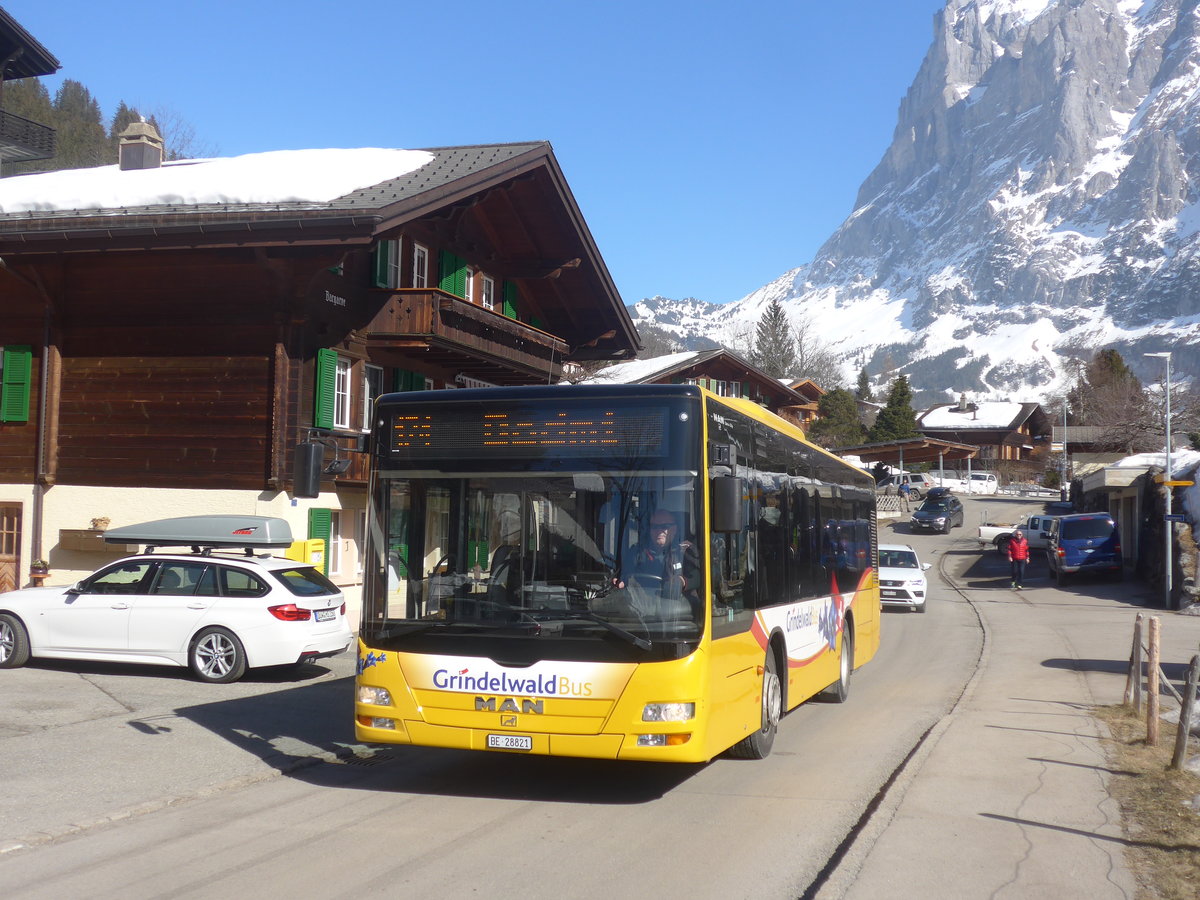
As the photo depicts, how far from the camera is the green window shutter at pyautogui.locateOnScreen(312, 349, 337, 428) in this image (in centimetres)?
2112

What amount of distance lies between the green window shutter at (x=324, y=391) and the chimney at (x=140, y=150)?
8.01 m

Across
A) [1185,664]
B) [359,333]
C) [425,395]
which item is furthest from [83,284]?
[1185,664]

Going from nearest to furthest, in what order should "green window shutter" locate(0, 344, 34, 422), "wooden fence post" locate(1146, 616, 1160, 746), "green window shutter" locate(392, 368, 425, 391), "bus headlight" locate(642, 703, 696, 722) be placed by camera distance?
"bus headlight" locate(642, 703, 696, 722) < "wooden fence post" locate(1146, 616, 1160, 746) < "green window shutter" locate(0, 344, 34, 422) < "green window shutter" locate(392, 368, 425, 391)

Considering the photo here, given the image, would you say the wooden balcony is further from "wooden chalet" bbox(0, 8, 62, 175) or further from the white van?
the white van

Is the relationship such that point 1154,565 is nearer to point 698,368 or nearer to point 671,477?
point 698,368

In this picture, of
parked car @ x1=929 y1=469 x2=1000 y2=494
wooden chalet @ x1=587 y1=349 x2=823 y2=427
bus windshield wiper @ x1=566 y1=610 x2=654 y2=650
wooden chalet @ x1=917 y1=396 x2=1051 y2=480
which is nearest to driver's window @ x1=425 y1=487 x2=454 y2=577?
bus windshield wiper @ x1=566 y1=610 x2=654 y2=650

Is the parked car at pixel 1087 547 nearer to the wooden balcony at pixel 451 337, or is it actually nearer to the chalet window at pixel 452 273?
the wooden balcony at pixel 451 337

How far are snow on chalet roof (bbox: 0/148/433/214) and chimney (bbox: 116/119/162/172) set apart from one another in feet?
1.12

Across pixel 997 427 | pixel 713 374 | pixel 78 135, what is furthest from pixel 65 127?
pixel 997 427

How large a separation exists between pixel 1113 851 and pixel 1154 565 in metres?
28.2

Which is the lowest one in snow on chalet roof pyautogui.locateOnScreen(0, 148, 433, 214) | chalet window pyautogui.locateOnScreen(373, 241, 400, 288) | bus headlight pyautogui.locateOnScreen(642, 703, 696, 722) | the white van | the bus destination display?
bus headlight pyautogui.locateOnScreen(642, 703, 696, 722)

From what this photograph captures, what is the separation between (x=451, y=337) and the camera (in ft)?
76.0

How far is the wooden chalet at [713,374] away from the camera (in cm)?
4756

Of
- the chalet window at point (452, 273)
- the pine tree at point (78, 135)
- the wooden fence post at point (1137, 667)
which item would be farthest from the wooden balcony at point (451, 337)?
the pine tree at point (78, 135)
